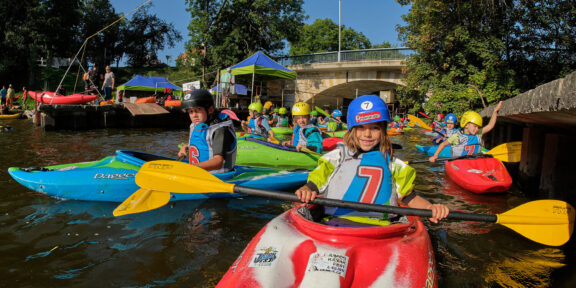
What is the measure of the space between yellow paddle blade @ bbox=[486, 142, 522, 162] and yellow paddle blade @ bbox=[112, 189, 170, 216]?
6327 mm

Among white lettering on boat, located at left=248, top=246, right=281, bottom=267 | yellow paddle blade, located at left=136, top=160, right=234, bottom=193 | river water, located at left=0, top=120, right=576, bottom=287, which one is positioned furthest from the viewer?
yellow paddle blade, located at left=136, top=160, right=234, bottom=193

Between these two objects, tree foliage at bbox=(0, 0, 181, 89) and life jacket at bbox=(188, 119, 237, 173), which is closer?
life jacket at bbox=(188, 119, 237, 173)

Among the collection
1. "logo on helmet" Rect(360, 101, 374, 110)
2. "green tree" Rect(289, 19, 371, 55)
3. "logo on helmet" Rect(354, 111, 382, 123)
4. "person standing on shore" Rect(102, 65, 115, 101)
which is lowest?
"logo on helmet" Rect(354, 111, 382, 123)

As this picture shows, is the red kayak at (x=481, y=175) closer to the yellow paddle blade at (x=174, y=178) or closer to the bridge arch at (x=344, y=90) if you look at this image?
the yellow paddle blade at (x=174, y=178)

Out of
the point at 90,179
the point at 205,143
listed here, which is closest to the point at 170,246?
the point at 205,143

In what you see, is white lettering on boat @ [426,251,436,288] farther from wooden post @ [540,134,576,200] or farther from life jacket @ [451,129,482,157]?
life jacket @ [451,129,482,157]

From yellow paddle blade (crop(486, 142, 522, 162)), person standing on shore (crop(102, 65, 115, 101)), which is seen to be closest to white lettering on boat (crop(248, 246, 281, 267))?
yellow paddle blade (crop(486, 142, 522, 162))

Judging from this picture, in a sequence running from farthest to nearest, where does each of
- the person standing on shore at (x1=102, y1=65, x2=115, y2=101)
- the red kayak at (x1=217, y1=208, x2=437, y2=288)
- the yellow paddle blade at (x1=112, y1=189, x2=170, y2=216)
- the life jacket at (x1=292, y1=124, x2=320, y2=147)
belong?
the person standing on shore at (x1=102, y1=65, x2=115, y2=101)
the life jacket at (x1=292, y1=124, x2=320, y2=147)
the yellow paddle blade at (x1=112, y1=189, x2=170, y2=216)
the red kayak at (x1=217, y1=208, x2=437, y2=288)

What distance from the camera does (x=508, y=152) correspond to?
706 centimetres

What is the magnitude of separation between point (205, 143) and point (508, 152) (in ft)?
20.0

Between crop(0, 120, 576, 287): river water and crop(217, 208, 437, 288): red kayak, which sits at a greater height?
crop(217, 208, 437, 288): red kayak

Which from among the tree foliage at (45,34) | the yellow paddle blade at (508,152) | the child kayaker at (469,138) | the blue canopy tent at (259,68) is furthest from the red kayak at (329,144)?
the tree foliage at (45,34)

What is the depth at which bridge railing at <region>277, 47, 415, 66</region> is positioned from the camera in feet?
83.8

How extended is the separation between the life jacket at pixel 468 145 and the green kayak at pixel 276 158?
10.0 feet
